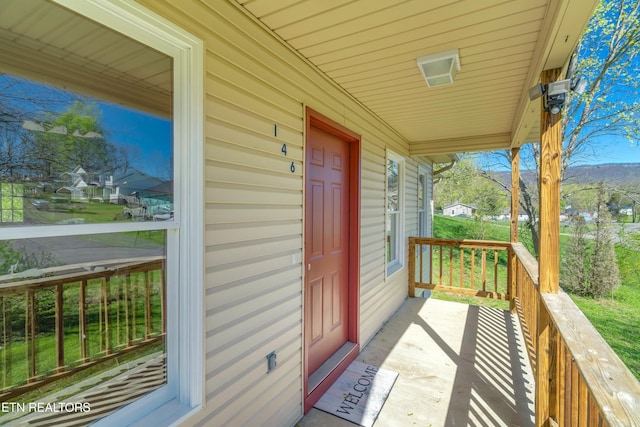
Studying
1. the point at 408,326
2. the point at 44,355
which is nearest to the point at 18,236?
the point at 44,355

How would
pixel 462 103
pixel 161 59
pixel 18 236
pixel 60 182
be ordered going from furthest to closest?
pixel 462 103
pixel 161 59
pixel 60 182
pixel 18 236

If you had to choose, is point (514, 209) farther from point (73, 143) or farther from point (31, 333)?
point (31, 333)

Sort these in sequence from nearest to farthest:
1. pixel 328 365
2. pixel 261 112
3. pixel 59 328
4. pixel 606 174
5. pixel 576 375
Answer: pixel 59 328, pixel 576 375, pixel 261 112, pixel 328 365, pixel 606 174

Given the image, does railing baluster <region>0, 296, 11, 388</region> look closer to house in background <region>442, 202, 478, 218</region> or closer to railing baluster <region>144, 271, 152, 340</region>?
railing baluster <region>144, 271, 152, 340</region>

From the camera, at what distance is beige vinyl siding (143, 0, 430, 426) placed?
4.92 ft

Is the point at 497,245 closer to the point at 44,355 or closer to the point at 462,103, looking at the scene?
the point at 462,103

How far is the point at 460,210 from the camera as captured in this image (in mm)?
16531

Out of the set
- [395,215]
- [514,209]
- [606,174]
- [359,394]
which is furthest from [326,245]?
[606,174]

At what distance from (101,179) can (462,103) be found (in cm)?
313

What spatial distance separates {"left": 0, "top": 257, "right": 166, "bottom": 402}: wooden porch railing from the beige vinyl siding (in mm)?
271

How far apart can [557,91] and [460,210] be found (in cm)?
1615

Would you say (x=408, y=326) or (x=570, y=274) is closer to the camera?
(x=408, y=326)

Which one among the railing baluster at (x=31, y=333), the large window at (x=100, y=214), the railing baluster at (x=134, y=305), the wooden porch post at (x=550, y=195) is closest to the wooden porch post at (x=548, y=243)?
the wooden porch post at (x=550, y=195)

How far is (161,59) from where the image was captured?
133 centimetres
